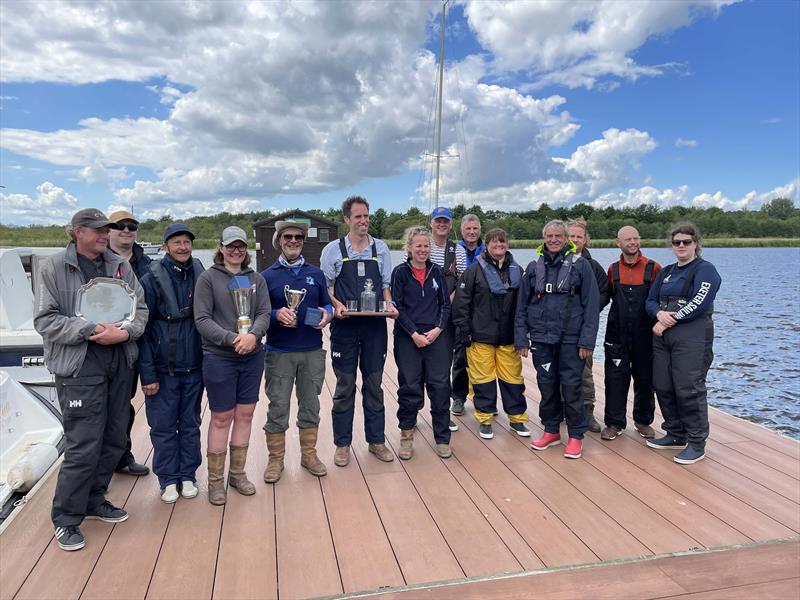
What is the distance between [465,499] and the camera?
3.00 metres

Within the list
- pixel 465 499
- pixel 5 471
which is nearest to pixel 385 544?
pixel 465 499

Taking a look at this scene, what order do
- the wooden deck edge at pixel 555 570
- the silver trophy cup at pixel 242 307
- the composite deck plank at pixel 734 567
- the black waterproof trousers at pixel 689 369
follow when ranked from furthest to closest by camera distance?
the black waterproof trousers at pixel 689 369 → the silver trophy cup at pixel 242 307 → the composite deck plank at pixel 734 567 → the wooden deck edge at pixel 555 570

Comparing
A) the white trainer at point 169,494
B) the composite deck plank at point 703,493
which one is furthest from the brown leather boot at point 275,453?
the composite deck plank at point 703,493

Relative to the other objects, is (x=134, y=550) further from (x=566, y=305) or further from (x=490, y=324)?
(x=566, y=305)

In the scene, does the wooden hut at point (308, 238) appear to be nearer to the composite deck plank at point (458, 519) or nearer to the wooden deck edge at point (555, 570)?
the composite deck plank at point (458, 519)

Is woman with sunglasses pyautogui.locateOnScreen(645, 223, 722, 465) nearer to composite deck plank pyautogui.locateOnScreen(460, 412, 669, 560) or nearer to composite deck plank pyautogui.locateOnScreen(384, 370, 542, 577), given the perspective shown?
composite deck plank pyautogui.locateOnScreen(460, 412, 669, 560)

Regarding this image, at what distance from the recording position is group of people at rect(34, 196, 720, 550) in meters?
2.55

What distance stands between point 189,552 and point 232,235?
164cm

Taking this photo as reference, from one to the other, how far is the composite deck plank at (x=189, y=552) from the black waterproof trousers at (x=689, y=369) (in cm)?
305

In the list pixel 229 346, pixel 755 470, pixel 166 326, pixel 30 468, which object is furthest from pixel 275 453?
pixel 755 470

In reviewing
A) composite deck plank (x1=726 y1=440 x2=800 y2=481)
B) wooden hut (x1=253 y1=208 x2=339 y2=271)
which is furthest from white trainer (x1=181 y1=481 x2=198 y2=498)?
wooden hut (x1=253 y1=208 x2=339 y2=271)

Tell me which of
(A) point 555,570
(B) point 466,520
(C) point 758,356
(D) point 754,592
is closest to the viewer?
Result: (D) point 754,592

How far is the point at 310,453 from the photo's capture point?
332 centimetres

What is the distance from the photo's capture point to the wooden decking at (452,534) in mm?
2229
